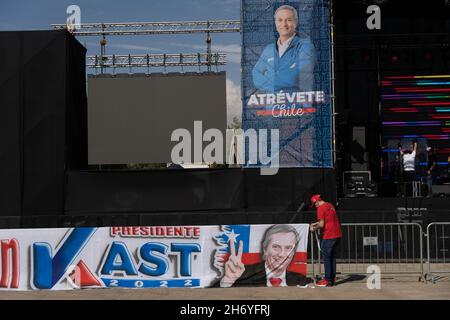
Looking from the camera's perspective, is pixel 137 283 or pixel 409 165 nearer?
pixel 137 283

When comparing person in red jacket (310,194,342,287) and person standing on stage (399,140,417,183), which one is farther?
person standing on stage (399,140,417,183)

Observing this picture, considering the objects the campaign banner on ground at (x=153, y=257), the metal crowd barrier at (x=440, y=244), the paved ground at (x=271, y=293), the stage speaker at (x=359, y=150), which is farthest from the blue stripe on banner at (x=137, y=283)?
the stage speaker at (x=359, y=150)

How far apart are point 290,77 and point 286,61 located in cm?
46

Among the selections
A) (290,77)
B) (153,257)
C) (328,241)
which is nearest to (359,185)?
(290,77)

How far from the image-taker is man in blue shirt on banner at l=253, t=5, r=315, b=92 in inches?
614

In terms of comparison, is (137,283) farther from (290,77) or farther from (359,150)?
(359,150)

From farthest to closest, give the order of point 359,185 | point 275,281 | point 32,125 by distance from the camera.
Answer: point 359,185 < point 32,125 < point 275,281

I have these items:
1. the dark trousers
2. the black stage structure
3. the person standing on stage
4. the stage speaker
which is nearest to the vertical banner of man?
the black stage structure

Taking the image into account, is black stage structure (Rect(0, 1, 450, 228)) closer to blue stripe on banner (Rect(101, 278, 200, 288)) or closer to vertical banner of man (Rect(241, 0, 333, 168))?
vertical banner of man (Rect(241, 0, 333, 168))

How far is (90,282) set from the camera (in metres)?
10.3

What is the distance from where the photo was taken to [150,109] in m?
26.6

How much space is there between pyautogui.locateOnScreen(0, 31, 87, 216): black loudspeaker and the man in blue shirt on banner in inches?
213

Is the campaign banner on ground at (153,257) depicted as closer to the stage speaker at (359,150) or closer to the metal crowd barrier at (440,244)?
the metal crowd barrier at (440,244)

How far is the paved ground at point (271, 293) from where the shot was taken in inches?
371
